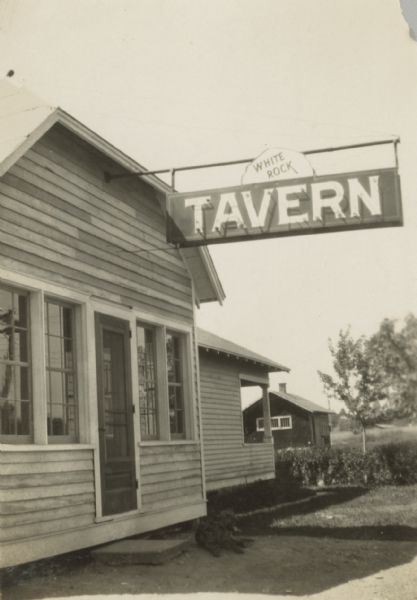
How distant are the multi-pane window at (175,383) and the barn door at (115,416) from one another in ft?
5.96

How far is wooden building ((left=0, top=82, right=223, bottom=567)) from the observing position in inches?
297

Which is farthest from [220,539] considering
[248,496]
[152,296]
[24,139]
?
[248,496]

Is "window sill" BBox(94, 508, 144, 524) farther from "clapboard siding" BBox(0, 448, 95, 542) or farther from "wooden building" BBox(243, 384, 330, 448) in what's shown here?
"wooden building" BBox(243, 384, 330, 448)

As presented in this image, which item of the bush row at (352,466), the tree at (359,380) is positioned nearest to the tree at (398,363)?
the tree at (359,380)

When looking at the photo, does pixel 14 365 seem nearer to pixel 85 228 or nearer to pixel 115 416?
pixel 85 228

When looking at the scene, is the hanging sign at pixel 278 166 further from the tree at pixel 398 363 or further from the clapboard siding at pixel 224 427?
the tree at pixel 398 363

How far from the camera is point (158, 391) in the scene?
11.1m

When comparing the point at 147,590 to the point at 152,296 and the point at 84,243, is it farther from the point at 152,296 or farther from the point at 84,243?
the point at 152,296

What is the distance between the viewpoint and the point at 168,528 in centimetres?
1116

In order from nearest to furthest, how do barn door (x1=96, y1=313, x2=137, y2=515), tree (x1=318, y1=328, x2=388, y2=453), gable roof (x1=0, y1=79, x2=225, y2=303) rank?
gable roof (x1=0, y1=79, x2=225, y2=303), barn door (x1=96, y1=313, x2=137, y2=515), tree (x1=318, y1=328, x2=388, y2=453)

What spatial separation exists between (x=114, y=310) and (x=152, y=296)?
1.32 meters

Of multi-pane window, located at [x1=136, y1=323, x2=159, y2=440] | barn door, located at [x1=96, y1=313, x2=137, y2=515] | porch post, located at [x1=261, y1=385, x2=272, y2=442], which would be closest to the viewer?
barn door, located at [x1=96, y1=313, x2=137, y2=515]

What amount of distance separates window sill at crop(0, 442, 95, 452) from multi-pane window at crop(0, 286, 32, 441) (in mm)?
175

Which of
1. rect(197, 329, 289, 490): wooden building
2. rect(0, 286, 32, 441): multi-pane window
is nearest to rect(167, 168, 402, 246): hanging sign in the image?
rect(0, 286, 32, 441): multi-pane window
